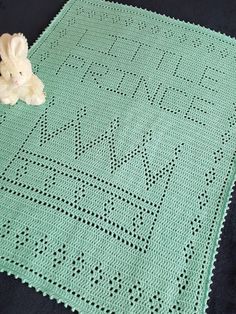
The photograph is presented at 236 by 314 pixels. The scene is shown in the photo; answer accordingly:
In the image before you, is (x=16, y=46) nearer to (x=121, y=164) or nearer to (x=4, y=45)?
(x=4, y=45)

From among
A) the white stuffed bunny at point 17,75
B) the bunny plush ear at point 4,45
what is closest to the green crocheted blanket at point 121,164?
the white stuffed bunny at point 17,75

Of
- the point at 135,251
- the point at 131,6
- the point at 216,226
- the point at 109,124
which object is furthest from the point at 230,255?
the point at 131,6

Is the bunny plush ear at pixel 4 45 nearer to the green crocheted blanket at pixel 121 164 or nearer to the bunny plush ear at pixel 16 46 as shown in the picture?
the bunny plush ear at pixel 16 46

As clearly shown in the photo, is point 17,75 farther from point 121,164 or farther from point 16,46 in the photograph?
point 121,164

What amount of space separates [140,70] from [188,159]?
270 millimetres

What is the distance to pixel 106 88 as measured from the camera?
0.92 meters

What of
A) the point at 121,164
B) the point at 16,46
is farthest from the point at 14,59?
the point at 121,164

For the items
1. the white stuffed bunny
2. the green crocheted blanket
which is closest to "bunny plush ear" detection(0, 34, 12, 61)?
the white stuffed bunny

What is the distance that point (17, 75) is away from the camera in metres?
0.80

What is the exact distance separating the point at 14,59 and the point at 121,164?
29 centimetres

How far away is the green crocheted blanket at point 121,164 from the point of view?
26.7 inches

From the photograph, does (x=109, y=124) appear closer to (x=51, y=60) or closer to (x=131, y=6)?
(x=51, y=60)

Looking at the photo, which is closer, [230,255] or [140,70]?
[230,255]

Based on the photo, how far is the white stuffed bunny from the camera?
77cm
